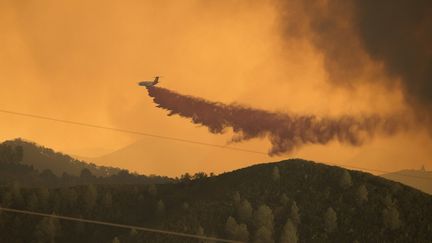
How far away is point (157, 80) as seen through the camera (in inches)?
5108
